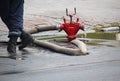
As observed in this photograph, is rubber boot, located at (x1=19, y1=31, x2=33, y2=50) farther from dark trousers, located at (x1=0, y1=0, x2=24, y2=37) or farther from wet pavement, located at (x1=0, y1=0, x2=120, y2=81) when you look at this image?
dark trousers, located at (x1=0, y1=0, x2=24, y2=37)

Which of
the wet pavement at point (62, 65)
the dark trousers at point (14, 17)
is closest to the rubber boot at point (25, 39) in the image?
the wet pavement at point (62, 65)

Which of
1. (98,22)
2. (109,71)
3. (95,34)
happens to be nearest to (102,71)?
(109,71)

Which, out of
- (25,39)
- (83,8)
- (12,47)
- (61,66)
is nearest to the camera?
(61,66)

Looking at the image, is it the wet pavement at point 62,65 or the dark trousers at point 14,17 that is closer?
the wet pavement at point 62,65

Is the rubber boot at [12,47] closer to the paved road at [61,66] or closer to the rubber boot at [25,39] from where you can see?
the paved road at [61,66]

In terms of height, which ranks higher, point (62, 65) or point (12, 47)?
point (12, 47)

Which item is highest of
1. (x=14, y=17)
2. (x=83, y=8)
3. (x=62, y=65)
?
(x=14, y=17)

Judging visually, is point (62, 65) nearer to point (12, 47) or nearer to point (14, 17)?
point (12, 47)

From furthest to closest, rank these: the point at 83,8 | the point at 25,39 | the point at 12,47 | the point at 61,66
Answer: the point at 83,8
the point at 25,39
the point at 12,47
the point at 61,66

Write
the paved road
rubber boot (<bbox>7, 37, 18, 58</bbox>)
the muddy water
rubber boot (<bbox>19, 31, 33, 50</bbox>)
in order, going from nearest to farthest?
the paved road, rubber boot (<bbox>7, 37, 18, 58</bbox>), rubber boot (<bbox>19, 31, 33, 50</bbox>), the muddy water

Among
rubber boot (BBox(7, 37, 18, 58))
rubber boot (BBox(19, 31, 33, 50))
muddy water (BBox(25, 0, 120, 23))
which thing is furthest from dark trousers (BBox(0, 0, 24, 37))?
muddy water (BBox(25, 0, 120, 23))

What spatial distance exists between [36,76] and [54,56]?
170 centimetres

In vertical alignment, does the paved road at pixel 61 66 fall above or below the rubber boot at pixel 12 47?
below

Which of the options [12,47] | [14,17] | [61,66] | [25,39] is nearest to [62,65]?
[61,66]
